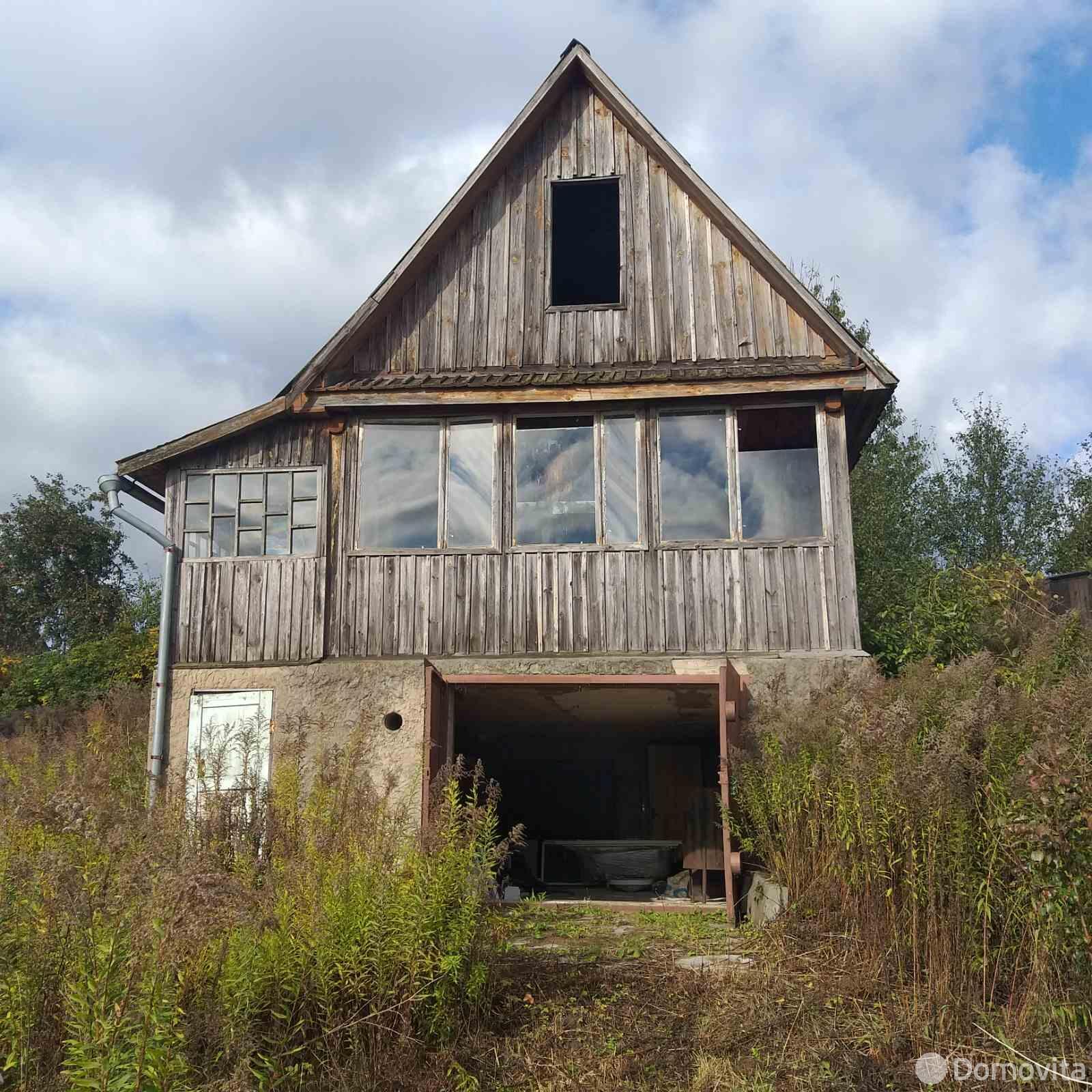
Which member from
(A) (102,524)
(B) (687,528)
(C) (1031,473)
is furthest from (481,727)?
(A) (102,524)

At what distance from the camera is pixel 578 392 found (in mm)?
12266

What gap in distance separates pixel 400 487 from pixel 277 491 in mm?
1420

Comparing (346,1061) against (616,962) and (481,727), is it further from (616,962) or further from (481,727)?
(481,727)

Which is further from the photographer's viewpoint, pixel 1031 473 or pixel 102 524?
pixel 102 524

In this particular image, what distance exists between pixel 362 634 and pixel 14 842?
223 inches

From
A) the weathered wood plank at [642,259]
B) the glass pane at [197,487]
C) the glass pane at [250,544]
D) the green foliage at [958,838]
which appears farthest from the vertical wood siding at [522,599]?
the green foliage at [958,838]

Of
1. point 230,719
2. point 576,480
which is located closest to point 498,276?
point 576,480

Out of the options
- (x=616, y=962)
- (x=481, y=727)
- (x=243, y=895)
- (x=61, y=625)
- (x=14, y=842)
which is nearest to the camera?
(x=243, y=895)

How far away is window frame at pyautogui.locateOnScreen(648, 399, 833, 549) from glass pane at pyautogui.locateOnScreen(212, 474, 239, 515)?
4726mm

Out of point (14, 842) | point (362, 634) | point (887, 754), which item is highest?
point (362, 634)

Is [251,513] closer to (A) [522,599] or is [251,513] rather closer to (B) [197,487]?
(B) [197,487]

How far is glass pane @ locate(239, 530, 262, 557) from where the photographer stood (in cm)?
1255

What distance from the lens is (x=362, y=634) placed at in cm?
1213

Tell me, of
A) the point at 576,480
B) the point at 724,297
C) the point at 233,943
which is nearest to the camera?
the point at 233,943
